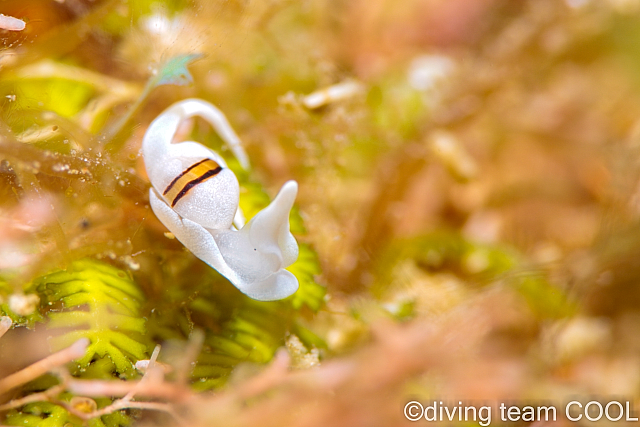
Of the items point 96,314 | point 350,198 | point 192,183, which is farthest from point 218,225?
point 350,198

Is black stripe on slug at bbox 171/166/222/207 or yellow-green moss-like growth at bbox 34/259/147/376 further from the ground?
black stripe on slug at bbox 171/166/222/207

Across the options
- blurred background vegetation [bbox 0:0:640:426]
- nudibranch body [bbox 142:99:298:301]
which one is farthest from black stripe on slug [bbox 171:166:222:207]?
blurred background vegetation [bbox 0:0:640:426]

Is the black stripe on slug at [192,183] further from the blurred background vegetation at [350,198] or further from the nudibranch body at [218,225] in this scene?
the blurred background vegetation at [350,198]

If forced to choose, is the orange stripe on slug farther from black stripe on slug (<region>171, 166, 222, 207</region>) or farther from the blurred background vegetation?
the blurred background vegetation

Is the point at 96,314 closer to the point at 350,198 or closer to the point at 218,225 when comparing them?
the point at 218,225

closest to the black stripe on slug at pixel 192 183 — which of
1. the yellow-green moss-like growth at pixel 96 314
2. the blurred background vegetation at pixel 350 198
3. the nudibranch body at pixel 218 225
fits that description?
the nudibranch body at pixel 218 225

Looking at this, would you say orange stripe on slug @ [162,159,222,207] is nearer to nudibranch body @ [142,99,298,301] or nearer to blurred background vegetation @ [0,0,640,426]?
nudibranch body @ [142,99,298,301]
